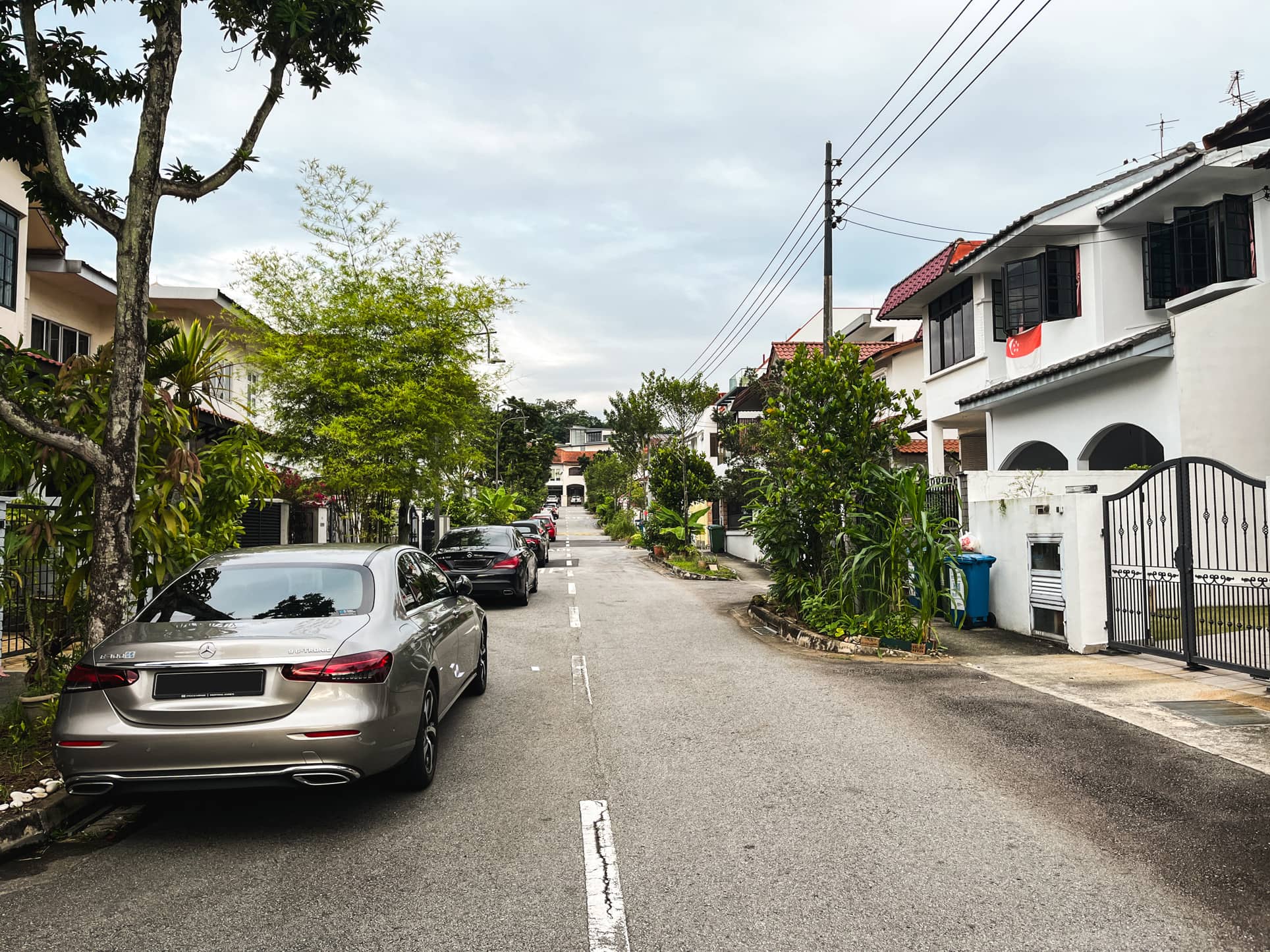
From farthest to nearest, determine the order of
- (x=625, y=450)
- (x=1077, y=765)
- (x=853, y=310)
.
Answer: (x=625, y=450) → (x=853, y=310) → (x=1077, y=765)

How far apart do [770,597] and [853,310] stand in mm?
31327

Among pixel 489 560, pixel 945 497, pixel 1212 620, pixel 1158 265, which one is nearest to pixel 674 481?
pixel 489 560

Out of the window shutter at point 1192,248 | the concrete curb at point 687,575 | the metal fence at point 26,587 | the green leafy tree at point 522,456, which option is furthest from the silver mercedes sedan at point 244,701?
the green leafy tree at point 522,456

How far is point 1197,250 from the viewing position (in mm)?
14625

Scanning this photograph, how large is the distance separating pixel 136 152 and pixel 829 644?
8.96 m

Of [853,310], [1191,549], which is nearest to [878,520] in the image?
[1191,549]

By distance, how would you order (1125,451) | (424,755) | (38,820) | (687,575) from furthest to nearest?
(687,575), (1125,451), (424,755), (38,820)

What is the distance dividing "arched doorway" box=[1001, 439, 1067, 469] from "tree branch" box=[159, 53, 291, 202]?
15.2 metres

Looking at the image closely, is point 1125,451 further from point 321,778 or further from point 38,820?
point 38,820

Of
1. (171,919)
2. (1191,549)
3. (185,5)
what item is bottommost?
(171,919)

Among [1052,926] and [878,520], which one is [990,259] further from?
[1052,926]

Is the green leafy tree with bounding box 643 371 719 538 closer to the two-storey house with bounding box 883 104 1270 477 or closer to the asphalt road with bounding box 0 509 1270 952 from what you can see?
the two-storey house with bounding box 883 104 1270 477

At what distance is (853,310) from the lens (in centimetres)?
4397

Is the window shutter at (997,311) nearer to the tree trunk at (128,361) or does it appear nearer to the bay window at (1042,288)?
the bay window at (1042,288)
